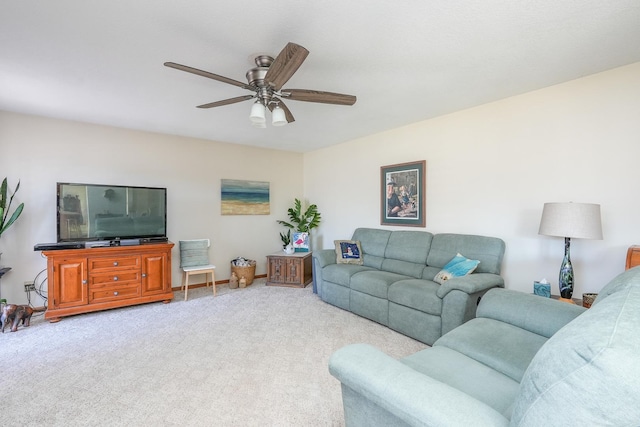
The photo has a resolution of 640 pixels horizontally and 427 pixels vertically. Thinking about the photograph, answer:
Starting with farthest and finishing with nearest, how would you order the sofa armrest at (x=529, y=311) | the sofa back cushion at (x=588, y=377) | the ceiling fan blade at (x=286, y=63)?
the sofa armrest at (x=529, y=311) → the ceiling fan blade at (x=286, y=63) → the sofa back cushion at (x=588, y=377)

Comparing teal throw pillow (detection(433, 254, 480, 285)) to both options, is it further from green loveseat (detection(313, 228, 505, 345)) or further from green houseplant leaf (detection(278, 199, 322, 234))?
green houseplant leaf (detection(278, 199, 322, 234))

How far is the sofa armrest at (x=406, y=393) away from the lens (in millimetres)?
876

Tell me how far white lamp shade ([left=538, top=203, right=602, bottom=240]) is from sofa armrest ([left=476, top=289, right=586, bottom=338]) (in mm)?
620

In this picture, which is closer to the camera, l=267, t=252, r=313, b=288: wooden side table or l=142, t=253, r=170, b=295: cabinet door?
l=142, t=253, r=170, b=295: cabinet door

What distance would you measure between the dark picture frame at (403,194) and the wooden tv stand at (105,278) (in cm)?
310

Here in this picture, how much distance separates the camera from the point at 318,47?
6.75 ft

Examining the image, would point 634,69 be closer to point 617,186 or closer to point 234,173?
point 617,186

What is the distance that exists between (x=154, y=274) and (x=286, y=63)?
337 cm

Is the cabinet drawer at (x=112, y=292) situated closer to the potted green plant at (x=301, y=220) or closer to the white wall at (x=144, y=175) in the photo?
the white wall at (x=144, y=175)

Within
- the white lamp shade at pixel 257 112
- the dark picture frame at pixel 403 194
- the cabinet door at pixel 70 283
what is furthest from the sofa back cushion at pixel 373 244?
the cabinet door at pixel 70 283

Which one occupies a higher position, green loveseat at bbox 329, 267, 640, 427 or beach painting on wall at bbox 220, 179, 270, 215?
beach painting on wall at bbox 220, 179, 270, 215

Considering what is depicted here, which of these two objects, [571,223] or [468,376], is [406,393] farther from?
[571,223]

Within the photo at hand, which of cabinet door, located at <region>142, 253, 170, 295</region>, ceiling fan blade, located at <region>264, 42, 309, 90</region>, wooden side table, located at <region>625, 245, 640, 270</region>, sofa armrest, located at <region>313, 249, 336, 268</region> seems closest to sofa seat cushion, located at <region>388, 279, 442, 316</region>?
sofa armrest, located at <region>313, 249, 336, 268</region>

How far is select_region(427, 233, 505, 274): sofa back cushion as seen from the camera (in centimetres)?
295
